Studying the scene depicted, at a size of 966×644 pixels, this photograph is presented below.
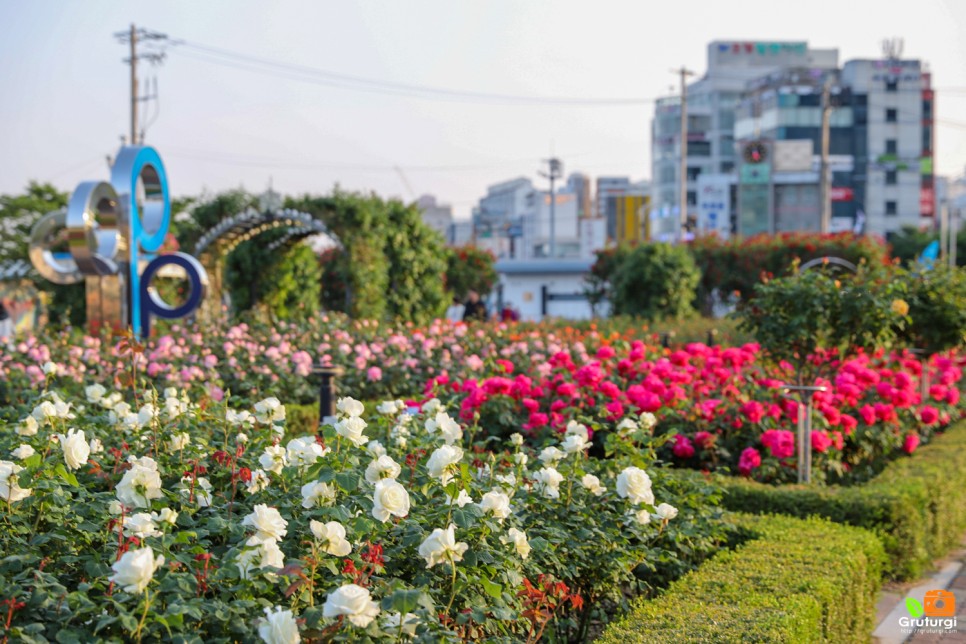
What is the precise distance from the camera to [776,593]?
3.56 metres

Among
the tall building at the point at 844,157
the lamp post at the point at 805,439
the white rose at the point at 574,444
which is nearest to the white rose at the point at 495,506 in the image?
the white rose at the point at 574,444

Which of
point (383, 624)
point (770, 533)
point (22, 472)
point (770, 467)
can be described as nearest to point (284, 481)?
point (22, 472)

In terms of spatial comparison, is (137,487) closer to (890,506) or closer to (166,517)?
(166,517)

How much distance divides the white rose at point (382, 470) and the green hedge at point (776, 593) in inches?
33.5

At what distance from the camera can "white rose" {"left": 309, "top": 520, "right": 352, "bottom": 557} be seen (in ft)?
8.03

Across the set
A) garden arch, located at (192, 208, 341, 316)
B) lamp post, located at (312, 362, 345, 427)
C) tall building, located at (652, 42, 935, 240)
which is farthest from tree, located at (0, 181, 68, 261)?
tall building, located at (652, 42, 935, 240)

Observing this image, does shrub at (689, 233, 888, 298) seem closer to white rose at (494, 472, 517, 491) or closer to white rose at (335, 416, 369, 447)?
white rose at (494, 472, 517, 491)

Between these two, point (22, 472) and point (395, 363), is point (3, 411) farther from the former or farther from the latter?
point (395, 363)

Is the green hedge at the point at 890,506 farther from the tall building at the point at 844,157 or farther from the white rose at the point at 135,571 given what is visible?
the tall building at the point at 844,157

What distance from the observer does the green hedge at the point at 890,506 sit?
5102 millimetres

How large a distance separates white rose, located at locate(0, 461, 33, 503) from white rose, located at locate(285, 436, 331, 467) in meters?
0.79

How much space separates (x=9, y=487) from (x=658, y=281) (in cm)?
1863

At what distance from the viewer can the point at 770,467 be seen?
19.4 feet

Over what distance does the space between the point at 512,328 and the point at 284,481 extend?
936 cm
